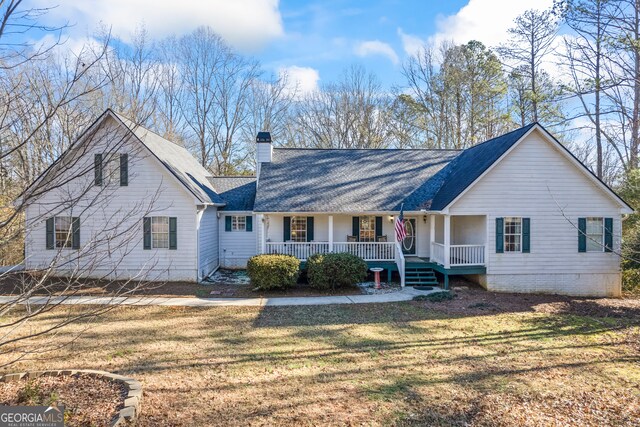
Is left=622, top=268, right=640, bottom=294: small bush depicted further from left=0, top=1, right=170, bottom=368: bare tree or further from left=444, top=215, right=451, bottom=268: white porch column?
left=0, top=1, right=170, bottom=368: bare tree

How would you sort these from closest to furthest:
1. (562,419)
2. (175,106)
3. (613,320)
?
(562,419), (613,320), (175,106)

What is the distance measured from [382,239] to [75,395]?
44.6 ft

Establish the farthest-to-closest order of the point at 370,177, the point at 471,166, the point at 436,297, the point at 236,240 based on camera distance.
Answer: the point at 236,240
the point at 370,177
the point at 471,166
the point at 436,297

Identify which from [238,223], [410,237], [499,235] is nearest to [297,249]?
[238,223]

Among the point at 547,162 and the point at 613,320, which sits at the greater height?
the point at 547,162

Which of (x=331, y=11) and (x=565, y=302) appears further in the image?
(x=565, y=302)

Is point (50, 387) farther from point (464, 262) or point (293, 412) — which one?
point (464, 262)

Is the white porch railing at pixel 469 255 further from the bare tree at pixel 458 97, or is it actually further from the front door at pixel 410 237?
the bare tree at pixel 458 97

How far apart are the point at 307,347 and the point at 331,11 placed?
32.8 feet

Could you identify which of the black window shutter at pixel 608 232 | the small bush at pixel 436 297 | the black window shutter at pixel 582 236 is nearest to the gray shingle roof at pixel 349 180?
the small bush at pixel 436 297

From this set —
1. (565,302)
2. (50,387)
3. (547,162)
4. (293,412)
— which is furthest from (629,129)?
(50,387)

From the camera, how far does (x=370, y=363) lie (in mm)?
7203

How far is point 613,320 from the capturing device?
35.5ft

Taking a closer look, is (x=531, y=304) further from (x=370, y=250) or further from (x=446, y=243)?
(x=370, y=250)
